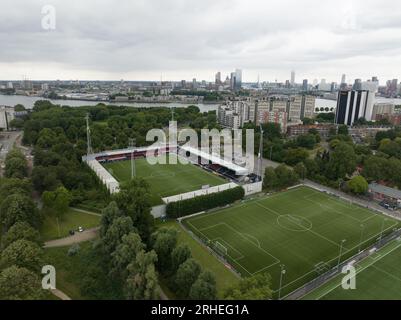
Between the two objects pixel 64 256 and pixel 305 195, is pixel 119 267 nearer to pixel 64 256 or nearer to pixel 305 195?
pixel 64 256

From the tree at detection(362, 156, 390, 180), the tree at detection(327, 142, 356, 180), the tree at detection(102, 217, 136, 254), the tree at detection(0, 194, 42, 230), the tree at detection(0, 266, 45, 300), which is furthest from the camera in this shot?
the tree at detection(327, 142, 356, 180)

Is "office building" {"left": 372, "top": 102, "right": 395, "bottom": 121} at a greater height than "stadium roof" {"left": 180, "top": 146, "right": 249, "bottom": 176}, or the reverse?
"office building" {"left": 372, "top": 102, "right": 395, "bottom": 121}

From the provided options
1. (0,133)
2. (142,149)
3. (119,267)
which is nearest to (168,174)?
(142,149)

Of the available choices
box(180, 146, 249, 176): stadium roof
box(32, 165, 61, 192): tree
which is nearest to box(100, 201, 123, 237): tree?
box(32, 165, 61, 192): tree

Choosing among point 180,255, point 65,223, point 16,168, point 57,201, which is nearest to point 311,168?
point 180,255

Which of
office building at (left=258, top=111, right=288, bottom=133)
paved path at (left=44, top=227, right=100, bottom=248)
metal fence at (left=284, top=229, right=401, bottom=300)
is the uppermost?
office building at (left=258, top=111, right=288, bottom=133)

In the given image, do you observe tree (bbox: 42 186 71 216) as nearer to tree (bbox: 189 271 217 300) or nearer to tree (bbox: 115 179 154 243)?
tree (bbox: 115 179 154 243)
